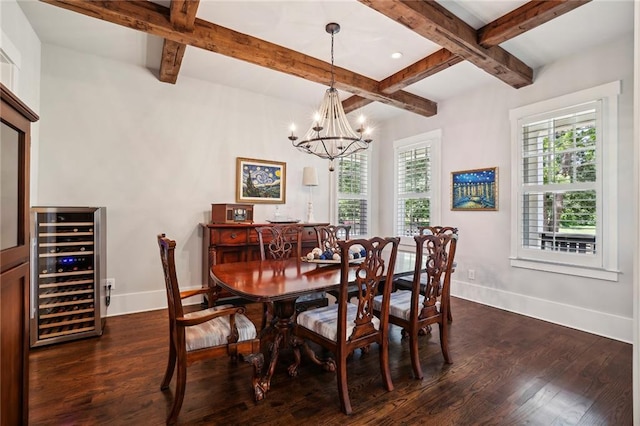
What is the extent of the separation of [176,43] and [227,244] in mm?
2116

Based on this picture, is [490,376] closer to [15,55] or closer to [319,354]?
[319,354]

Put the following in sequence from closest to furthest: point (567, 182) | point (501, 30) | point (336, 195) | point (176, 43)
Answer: point (501, 30) → point (176, 43) → point (567, 182) → point (336, 195)

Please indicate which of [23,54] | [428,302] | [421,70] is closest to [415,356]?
[428,302]

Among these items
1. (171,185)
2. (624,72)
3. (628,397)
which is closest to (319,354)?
(628,397)

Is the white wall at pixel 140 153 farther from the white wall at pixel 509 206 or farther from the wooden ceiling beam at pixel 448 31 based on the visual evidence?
the white wall at pixel 509 206

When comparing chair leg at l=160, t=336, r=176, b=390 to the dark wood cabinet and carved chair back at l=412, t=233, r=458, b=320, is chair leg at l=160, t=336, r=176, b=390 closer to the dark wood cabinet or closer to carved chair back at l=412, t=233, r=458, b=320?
the dark wood cabinet

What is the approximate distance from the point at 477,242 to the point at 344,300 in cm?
307

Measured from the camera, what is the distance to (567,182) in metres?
3.35

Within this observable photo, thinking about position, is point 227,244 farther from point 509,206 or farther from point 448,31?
point 509,206

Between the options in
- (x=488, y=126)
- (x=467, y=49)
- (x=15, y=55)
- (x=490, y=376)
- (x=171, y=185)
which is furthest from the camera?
(x=488, y=126)

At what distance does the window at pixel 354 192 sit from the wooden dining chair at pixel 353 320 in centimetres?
319

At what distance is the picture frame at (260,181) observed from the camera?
4.26m

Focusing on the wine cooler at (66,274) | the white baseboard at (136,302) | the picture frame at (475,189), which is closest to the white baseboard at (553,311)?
the picture frame at (475,189)

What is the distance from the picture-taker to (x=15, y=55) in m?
2.47
